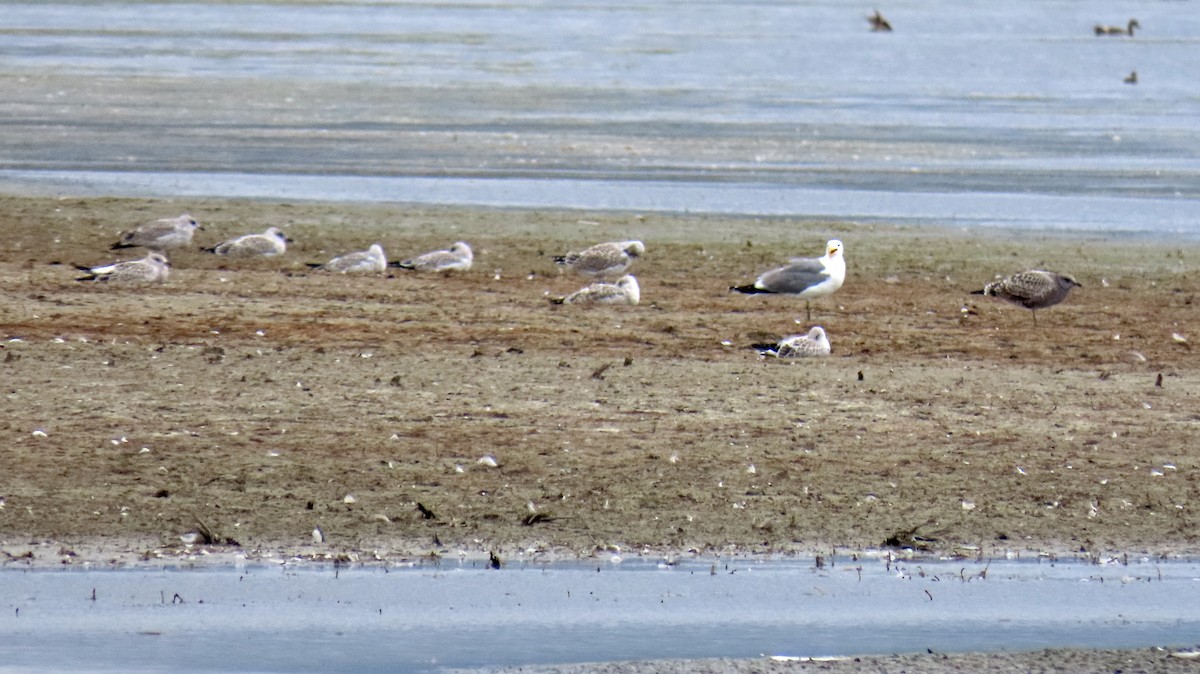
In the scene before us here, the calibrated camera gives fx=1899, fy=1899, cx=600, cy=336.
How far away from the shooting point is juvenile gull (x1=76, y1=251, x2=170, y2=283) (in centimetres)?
1363

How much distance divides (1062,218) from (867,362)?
8.78 meters

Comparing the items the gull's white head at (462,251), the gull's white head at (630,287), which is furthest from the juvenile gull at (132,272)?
the gull's white head at (630,287)

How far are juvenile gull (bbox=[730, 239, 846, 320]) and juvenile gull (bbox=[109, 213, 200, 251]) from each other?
4.81 meters

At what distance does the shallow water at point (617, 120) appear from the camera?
2111cm

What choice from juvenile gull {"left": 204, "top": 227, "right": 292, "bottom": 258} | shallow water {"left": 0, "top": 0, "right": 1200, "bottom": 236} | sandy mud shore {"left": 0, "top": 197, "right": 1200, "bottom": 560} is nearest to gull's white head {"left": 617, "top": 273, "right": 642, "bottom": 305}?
sandy mud shore {"left": 0, "top": 197, "right": 1200, "bottom": 560}

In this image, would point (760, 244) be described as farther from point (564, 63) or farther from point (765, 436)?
point (564, 63)

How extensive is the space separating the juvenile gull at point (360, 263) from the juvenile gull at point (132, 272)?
54.3 inches

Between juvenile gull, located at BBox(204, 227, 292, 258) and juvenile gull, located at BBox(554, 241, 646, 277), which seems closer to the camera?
juvenile gull, located at BBox(554, 241, 646, 277)

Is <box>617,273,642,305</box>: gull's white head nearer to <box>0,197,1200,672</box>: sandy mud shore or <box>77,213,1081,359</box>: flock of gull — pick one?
<box>77,213,1081,359</box>: flock of gull

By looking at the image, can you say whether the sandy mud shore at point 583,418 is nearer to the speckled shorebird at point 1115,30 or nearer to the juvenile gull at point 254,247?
the juvenile gull at point 254,247

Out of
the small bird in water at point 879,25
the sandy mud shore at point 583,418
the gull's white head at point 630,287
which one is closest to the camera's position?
the sandy mud shore at point 583,418

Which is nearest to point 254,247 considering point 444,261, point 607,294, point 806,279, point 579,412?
point 444,261

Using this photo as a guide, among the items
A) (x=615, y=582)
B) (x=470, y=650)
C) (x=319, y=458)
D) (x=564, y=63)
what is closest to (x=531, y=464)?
(x=319, y=458)

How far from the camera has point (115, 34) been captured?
5041cm
